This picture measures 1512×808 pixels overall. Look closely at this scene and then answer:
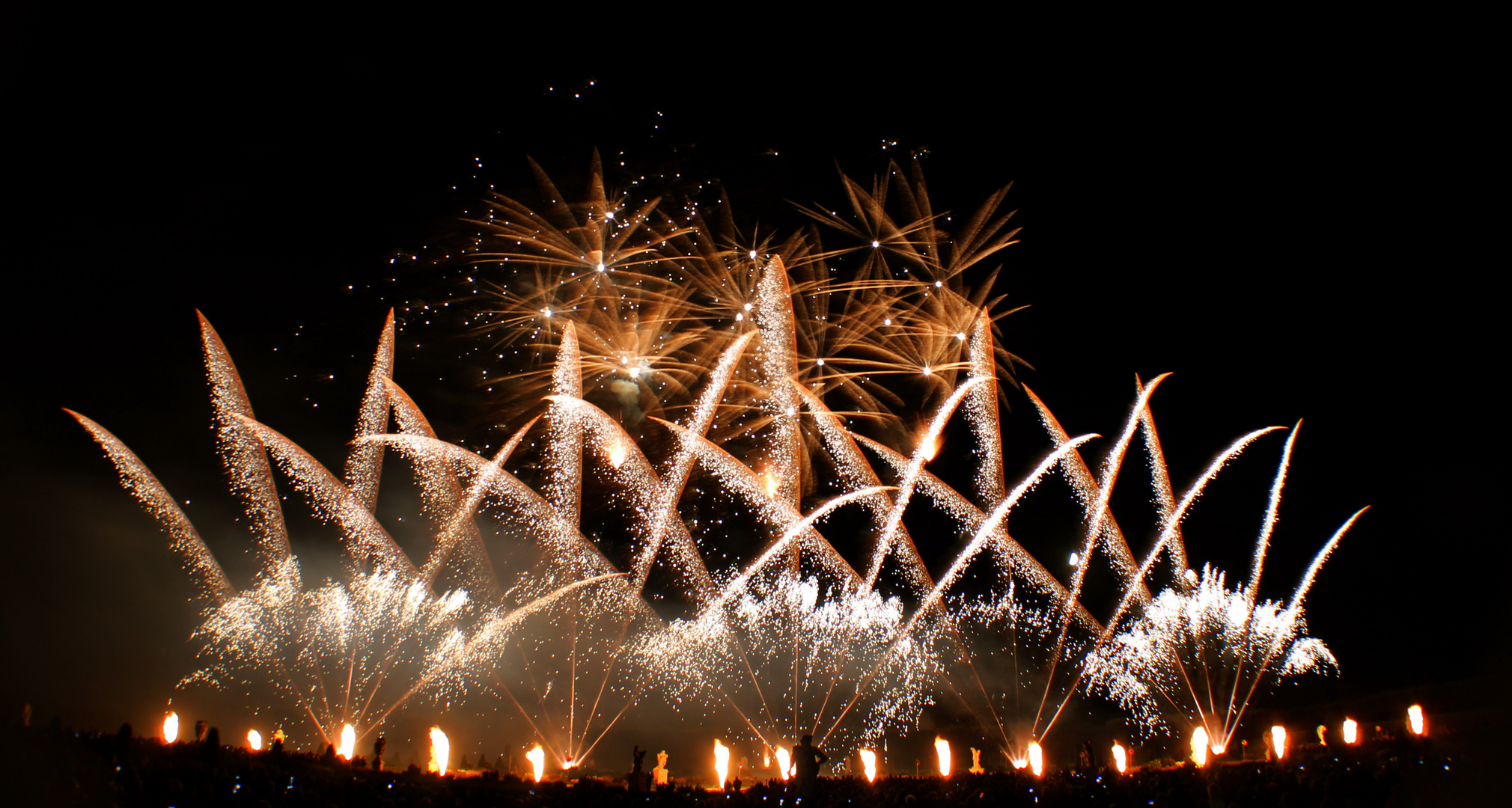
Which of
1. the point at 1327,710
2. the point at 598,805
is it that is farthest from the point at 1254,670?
the point at 598,805

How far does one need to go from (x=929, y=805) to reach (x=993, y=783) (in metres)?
3.12

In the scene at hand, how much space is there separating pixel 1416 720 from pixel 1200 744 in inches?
170

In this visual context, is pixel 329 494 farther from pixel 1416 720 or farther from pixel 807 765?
pixel 1416 720

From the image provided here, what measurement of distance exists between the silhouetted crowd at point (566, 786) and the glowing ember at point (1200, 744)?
431 cm

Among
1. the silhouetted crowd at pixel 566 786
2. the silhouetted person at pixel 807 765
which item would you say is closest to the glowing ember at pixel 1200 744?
the silhouetted crowd at pixel 566 786

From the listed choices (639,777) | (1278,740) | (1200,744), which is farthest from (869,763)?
(1278,740)

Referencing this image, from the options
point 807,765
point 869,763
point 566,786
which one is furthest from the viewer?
point 869,763

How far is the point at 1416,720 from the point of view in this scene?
16.7 meters

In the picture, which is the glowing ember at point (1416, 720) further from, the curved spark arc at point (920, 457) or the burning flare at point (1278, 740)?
the curved spark arc at point (920, 457)

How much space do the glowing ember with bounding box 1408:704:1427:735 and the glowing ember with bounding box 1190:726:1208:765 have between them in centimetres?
403

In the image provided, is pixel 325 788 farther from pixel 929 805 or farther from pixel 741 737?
pixel 741 737

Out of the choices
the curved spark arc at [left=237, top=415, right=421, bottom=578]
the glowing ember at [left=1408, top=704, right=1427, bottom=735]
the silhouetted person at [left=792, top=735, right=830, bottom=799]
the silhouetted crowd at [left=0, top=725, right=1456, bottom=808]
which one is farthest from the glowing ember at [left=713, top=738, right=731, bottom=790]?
the glowing ember at [left=1408, top=704, right=1427, bottom=735]

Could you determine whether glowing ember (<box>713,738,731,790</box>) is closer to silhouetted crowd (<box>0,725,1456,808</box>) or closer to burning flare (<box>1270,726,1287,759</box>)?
silhouetted crowd (<box>0,725,1456,808</box>)

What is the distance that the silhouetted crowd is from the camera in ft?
29.2
